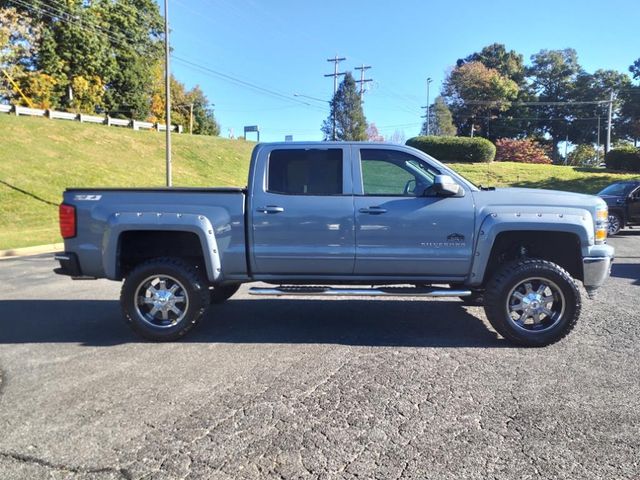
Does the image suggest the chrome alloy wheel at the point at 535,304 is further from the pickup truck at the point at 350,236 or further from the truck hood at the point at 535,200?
the truck hood at the point at 535,200

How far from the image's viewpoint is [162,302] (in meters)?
5.45

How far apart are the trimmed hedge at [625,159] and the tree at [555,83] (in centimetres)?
4488

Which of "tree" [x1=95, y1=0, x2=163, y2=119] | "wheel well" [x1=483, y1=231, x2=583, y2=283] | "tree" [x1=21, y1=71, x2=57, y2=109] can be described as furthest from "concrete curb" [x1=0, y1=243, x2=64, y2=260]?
"tree" [x1=95, y1=0, x2=163, y2=119]

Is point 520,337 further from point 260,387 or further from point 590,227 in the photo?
point 260,387

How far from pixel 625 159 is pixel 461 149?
1085 cm

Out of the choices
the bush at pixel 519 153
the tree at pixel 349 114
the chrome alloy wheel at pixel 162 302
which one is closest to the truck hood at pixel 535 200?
the chrome alloy wheel at pixel 162 302

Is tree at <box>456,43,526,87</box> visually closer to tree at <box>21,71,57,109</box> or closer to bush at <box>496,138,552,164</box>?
bush at <box>496,138,552,164</box>

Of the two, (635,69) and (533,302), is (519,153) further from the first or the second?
(533,302)

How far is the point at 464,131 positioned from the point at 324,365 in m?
73.5

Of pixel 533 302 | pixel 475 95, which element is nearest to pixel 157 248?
pixel 533 302

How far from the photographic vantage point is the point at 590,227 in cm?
520

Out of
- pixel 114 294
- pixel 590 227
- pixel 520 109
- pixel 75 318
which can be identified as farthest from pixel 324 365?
pixel 520 109

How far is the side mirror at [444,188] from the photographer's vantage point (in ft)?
16.8

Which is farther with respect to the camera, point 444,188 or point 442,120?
point 442,120
